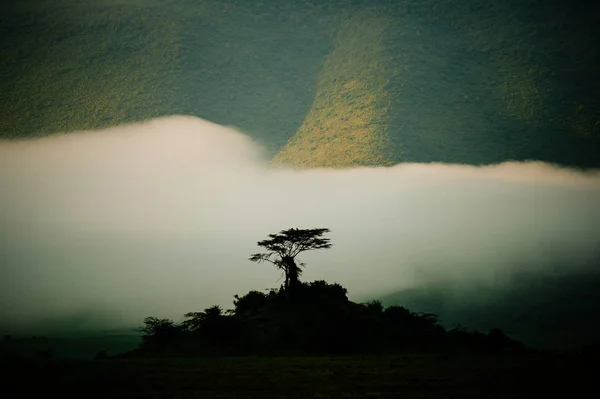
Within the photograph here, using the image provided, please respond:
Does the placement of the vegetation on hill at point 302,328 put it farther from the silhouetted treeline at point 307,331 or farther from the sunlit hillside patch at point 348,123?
the sunlit hillside patch at point 348,123

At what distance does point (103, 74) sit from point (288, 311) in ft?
485

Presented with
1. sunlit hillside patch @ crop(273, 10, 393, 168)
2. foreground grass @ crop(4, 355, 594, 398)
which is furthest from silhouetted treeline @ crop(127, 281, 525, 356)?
sunlit hillside patch @ crop(273, 10, 393, 168)

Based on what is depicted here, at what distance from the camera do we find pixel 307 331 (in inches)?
2616

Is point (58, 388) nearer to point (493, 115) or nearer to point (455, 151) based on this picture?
point (455, 151)

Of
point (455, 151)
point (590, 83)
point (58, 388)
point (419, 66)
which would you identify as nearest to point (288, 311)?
point (58, 388)

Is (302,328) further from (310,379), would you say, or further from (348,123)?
(348,123)

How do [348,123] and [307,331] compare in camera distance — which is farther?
[348,123]

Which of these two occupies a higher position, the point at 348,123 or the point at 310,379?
the point at 348,123

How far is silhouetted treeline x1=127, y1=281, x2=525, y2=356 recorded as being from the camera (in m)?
64.8

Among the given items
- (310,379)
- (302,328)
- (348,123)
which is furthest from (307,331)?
(348,123)

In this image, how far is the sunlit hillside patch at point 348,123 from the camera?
6191 inches

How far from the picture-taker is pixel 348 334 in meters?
65.9

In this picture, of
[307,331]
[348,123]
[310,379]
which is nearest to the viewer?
[310,379]

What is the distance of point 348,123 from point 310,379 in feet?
439
